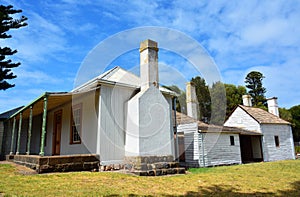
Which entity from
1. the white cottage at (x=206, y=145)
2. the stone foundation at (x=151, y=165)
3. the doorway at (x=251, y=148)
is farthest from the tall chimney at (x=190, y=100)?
the stone foundation at (x=151, y=165)

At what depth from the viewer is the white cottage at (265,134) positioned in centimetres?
1645

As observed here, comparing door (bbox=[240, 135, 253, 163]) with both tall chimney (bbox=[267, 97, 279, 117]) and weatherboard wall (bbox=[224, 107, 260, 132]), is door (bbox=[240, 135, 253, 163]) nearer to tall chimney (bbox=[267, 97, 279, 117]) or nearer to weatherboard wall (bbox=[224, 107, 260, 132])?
weatherboard wall (bbox=[224, 107, 260, 132])

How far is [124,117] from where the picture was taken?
8.38m

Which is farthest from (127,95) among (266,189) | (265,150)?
(265,150)

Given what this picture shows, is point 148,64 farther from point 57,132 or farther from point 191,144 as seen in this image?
point 57,132

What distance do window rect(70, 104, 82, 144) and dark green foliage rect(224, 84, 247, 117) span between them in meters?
27.1

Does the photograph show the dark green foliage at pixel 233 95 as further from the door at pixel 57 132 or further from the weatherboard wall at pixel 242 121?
the door at pixel 57 132

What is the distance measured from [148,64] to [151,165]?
374cm

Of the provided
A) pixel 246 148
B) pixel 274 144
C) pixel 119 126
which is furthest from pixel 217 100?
pixel 119 126

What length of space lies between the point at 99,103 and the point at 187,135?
6634 millimetres

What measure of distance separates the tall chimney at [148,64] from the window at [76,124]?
310 centimetres

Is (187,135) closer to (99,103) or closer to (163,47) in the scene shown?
(163,47)

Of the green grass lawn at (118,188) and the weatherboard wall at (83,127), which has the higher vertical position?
the weatherboard wall at (83,127)

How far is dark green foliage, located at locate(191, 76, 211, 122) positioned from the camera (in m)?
23.3
